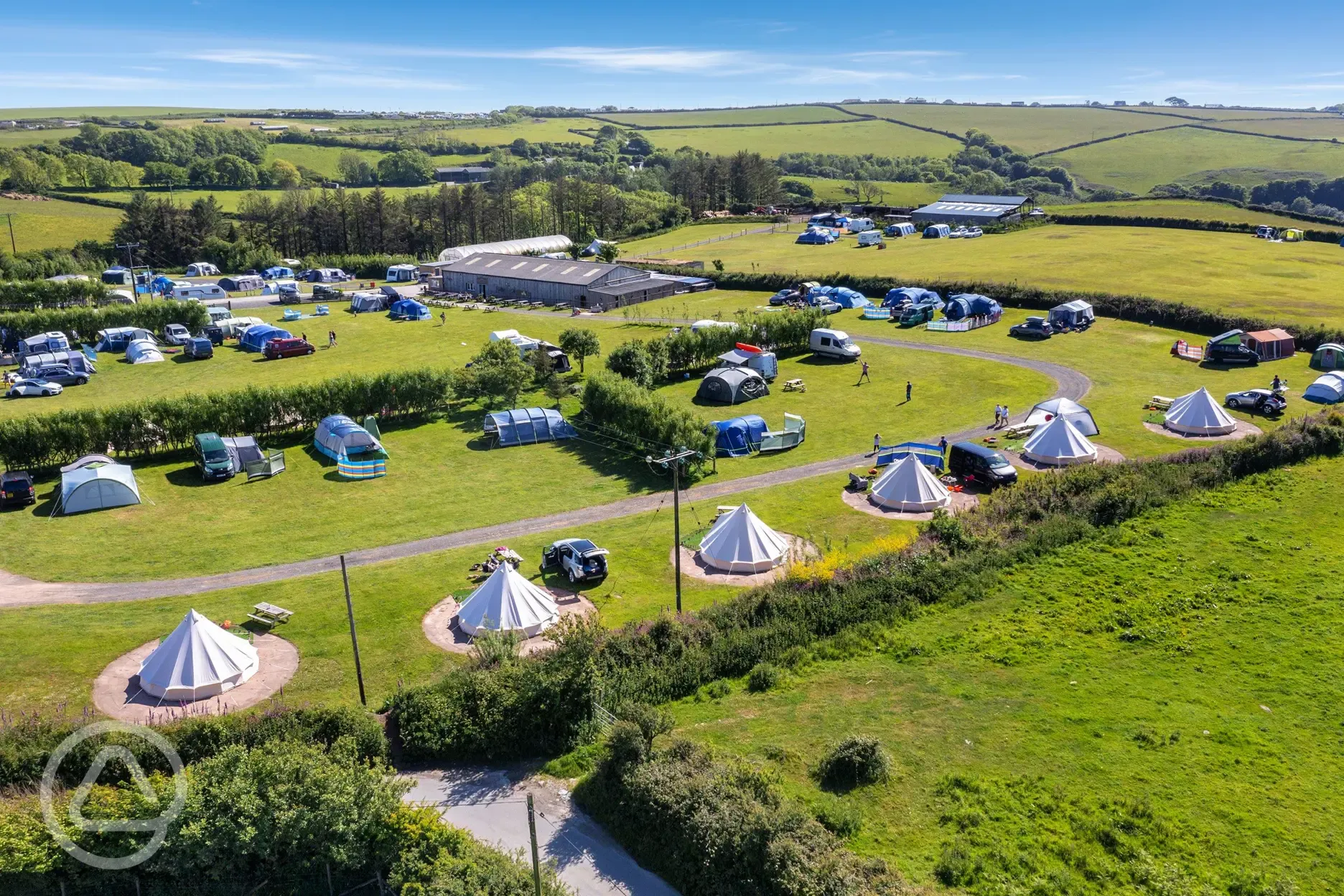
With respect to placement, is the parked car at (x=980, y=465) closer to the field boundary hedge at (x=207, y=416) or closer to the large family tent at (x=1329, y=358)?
the field boundary hedge at (x=207, y=416)

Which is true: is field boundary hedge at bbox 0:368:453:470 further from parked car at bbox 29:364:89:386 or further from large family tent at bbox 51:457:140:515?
parked car at bbox 29:364:89:386

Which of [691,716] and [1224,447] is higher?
[1224,447]

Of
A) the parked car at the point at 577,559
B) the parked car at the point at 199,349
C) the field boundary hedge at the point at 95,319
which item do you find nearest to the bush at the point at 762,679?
the parked car at the point at 577,559

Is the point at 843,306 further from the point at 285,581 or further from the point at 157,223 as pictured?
the point at 157,223

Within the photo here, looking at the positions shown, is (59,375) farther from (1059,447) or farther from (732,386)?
(1059,447)

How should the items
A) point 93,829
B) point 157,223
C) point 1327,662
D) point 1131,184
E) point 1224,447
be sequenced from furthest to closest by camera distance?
1. point 1131,184
2. point 157,223
3. point 1224,447
4. point 1327,662
5. point 93,829

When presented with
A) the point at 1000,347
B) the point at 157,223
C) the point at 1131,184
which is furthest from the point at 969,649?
the point at 1131,184

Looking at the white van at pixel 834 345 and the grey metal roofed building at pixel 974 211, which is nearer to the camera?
the white van at pixel 834 345
